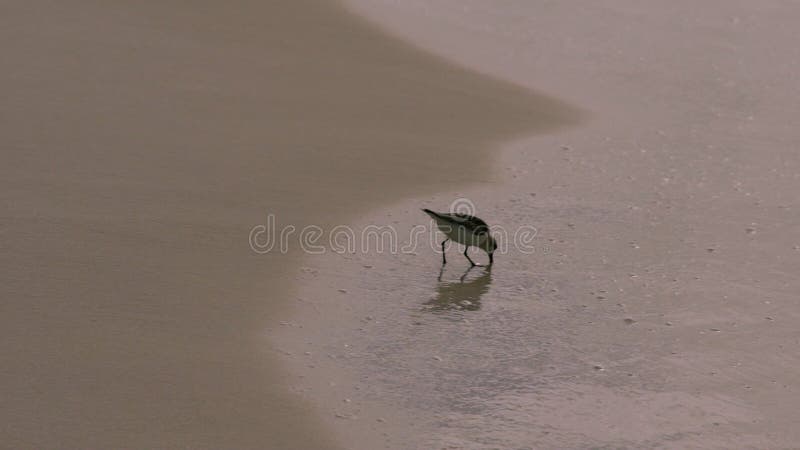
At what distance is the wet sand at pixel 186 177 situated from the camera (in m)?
4.53

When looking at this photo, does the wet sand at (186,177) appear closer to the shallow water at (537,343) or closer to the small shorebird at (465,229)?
the shallow water at (537,343)

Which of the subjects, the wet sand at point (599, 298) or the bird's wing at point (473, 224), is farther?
the bird's wing at point (473, 224)

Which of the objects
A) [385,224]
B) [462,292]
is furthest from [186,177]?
[462,292]

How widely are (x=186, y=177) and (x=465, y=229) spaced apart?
177cm

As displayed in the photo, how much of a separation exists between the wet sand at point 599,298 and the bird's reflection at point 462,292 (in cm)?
1

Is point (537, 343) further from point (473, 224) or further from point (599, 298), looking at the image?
point (473, 224)

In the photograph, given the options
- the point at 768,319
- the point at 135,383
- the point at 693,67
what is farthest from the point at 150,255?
the point at 693,67

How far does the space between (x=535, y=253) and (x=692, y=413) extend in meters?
1.61

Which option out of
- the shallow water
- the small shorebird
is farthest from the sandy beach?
the small shorebird

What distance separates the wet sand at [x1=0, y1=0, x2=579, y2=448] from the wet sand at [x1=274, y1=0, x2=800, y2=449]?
27 centimetres

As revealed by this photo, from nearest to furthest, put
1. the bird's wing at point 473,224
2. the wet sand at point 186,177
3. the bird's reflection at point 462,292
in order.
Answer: the wet sand at point 186,177, the bird's reflection at point 462,292, the bird's wing at point 473,224

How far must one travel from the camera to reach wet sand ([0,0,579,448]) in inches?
178

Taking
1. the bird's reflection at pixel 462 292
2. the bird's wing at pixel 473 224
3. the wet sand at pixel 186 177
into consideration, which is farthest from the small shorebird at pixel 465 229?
the wet sand at pixel 186 177

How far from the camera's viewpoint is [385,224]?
631 cm
